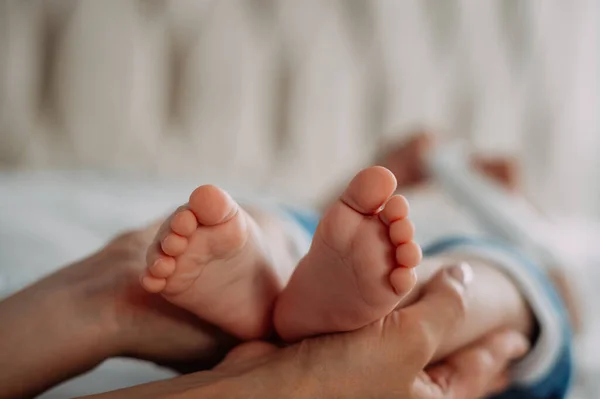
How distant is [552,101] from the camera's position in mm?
1517

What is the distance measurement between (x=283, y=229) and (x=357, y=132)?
0.82m

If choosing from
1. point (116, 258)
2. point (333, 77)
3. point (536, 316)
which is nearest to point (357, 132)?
point (333, 77)

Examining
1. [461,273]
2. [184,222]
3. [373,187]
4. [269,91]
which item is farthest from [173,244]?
[269,91]

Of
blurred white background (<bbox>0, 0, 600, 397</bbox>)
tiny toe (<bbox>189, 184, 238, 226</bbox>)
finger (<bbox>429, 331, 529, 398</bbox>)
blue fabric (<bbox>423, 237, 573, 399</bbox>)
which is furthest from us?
blurred white background (<bbox>0, 0, 600, 397</bbox>)

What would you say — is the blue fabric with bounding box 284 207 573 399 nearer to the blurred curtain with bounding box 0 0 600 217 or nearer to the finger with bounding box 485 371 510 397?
the finger with bounding box 485 371 510 397

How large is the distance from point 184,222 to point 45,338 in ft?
0.42

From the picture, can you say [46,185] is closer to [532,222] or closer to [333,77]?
[333,77]

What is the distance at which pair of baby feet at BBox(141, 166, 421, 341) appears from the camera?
408mm

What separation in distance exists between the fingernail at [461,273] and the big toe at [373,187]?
0.15 metres

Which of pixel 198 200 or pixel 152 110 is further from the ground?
pixel 198 200

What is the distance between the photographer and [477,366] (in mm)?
536

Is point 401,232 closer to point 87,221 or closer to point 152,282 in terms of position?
point 152,282

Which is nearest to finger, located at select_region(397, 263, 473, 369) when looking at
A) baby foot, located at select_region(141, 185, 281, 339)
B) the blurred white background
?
baby foot, located at select_region(141, 185, 281, 339)

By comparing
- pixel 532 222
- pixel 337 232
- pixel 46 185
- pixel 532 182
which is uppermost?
pixel 337 232
